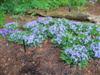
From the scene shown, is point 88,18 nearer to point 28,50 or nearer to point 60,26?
point 60,26

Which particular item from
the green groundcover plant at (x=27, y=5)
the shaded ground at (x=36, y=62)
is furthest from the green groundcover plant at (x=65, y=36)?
the green groundcover plant at (x=27, y=5)

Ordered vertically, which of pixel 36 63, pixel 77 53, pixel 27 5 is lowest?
pixel 36 63

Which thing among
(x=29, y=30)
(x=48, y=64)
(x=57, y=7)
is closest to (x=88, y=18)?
(x=57, y=7)

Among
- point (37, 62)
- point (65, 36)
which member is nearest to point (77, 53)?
point (65, 36)

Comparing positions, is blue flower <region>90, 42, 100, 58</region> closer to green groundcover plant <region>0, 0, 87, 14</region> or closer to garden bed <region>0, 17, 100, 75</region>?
garden bed <region>0, 17, 100, 75</region>

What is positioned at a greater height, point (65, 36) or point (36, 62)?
point (65, 36)

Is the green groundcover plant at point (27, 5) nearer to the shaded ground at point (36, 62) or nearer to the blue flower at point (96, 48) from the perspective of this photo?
the shaded ground at point (36, 62)

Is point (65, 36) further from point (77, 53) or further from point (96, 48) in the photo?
point (96, 48)
